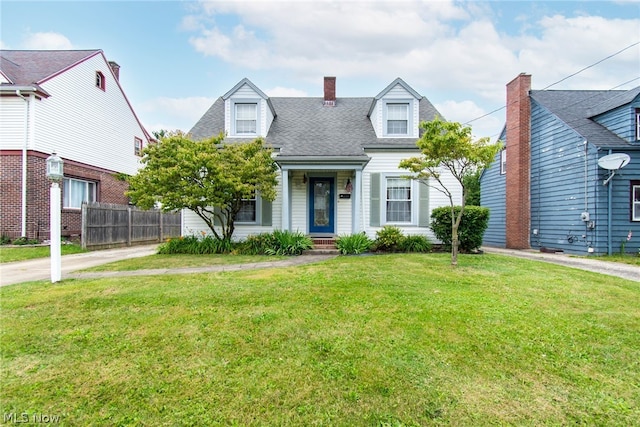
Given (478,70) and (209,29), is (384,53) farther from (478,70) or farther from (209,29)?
(209,29)

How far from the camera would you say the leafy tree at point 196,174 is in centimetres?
943

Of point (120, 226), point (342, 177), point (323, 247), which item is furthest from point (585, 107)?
point (120, 226)

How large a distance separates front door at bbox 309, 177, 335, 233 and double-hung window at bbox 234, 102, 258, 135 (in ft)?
10.5

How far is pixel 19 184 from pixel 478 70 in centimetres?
2079

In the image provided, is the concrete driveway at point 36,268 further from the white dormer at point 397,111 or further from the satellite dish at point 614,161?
the satellite dish at point 614,161

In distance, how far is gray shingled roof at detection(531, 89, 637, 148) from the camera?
11.2m

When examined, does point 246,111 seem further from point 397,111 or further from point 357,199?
point 397,111

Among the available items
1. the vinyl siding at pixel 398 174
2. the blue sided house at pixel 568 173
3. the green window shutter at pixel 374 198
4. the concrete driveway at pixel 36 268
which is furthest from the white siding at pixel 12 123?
the blue sided house at pixel 568 173

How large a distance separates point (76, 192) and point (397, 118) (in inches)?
561

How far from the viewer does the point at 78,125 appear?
566 inches

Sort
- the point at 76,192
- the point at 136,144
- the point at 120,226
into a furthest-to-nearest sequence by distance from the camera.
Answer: the point at 136,144 → the point at 76,192 → the point at 120,226

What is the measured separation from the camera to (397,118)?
Answer: 12367 millimetres

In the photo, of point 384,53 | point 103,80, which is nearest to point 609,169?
point 384,53

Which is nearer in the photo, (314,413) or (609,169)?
(314,413)
